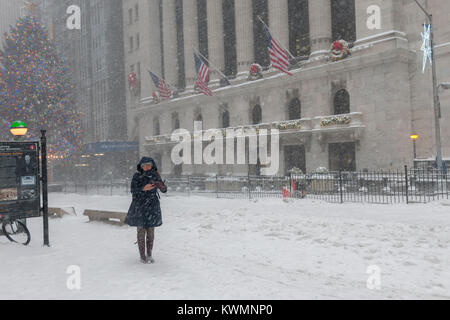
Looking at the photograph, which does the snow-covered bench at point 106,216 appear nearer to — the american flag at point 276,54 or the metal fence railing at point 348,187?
the metal fence railing at point 348,187

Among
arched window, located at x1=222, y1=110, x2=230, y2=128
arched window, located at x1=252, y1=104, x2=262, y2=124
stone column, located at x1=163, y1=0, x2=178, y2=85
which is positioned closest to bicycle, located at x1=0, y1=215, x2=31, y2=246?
arched window, located at x1=252, y1=104, x2=262, y2=124

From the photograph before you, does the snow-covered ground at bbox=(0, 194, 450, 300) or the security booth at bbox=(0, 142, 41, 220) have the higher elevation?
the security booth at bbox=(0, 142, 41, 220)

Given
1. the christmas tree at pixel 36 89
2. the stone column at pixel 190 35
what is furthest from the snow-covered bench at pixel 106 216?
the stone column at pixel 190 35

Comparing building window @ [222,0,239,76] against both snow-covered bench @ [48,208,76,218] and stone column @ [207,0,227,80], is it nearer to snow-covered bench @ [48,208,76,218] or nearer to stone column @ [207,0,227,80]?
stone column @ [207,0,227,80]

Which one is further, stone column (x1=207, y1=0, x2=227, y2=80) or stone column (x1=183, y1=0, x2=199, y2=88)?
stone column (x1=183, y1=0, x2=199, y2=88)

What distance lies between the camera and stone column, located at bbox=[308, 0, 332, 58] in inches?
1201

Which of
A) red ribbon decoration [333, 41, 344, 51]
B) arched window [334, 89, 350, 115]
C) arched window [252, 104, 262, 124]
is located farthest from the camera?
arched window [252, 104, 262, 124]

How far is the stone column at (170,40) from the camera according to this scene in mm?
45594

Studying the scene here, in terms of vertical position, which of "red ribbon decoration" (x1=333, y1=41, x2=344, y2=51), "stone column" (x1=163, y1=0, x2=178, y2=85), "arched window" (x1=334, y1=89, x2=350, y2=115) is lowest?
"arched window" (x1=334, y1=89, x2=350, y2=115)

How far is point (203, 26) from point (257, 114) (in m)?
14.3

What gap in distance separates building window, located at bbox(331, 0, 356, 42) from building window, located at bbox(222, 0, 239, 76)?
11761 millimetres

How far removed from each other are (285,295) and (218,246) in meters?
3.82

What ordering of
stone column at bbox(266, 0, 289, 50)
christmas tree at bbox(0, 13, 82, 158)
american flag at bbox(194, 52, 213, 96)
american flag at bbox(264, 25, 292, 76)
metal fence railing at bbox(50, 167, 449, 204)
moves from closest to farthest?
metal fence railing at bbox(50, 167, 449, 204)
american flag at bbox(264, 25, 292, 76)
american flag at bbox(194, 52, 213, 96)
christmas tree at bbox(0, 13, 82, 158)
stone column at bbox(266, 0, 289, 50)

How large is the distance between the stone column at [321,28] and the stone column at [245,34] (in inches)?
292
